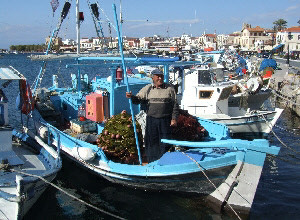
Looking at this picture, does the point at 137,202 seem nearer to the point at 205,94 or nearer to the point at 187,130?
the point at 187,130

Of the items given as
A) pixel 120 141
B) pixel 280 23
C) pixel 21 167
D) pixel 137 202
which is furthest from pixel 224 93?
pixel 280 23

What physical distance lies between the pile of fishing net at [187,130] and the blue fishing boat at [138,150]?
0.23 meters

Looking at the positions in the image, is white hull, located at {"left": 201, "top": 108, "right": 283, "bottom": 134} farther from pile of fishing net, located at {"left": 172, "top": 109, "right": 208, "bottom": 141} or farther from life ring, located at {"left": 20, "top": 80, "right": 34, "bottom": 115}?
life ring, located at {"left": 20, "top": 80, "right": 34, "bottom": 115}

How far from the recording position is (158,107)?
8.60m

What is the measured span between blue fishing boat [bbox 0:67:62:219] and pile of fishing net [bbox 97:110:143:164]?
54.0 inches

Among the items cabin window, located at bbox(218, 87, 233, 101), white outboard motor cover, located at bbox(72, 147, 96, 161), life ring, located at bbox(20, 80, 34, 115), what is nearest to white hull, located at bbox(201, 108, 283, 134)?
cabin window, located at bbox(218, 87, 233, 101)

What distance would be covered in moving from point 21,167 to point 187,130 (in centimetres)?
448

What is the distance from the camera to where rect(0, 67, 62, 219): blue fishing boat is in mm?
7402

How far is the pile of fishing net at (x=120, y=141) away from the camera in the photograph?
9.60 metres

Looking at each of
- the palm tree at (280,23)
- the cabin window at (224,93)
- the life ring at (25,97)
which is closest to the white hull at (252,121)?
the cabin window at (224,93)

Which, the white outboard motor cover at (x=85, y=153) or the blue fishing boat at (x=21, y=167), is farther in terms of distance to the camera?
the white outboard motor cover at (x=85, y=153)

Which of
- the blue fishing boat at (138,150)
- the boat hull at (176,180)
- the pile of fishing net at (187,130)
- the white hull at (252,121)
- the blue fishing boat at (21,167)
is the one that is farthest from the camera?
the white hull at (252,121)

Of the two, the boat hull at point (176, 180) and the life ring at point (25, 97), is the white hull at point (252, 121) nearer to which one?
the boat hull at point (176, 180)

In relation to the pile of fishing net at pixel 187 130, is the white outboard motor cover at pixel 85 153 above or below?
below
